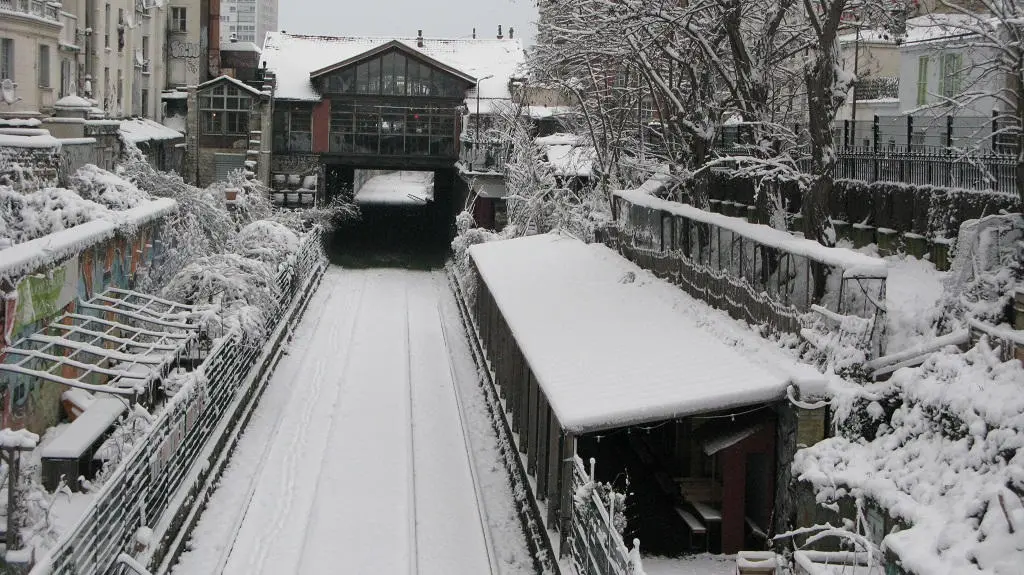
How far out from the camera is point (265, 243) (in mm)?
32656

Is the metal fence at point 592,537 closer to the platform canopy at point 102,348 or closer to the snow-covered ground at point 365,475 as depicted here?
the snow-covered ground at point 365,475

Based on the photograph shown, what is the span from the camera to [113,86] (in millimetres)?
52094

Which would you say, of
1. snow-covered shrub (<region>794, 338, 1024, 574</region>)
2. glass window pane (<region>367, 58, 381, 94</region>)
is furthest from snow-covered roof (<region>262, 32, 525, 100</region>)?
snow-covered shrub (<region>794, 338, 1024, 574</region>)

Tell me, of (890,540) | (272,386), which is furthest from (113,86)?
(890,540)

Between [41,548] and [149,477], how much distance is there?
324 cm

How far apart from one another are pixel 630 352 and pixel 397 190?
8011cm

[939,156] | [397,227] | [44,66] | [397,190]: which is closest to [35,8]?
[44,66]

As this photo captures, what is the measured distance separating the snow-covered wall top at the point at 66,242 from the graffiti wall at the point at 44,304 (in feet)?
0.60

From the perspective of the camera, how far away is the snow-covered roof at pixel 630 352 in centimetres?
1338

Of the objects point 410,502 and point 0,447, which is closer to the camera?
point 0,447

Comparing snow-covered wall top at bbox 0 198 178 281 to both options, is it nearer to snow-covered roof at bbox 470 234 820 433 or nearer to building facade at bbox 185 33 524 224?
snow-covered roof at bbox 470 234 820 433

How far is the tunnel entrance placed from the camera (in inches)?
2091

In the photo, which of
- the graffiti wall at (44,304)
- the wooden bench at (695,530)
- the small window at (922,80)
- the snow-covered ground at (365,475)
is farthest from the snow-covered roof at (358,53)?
the wooden bench at (695,530)

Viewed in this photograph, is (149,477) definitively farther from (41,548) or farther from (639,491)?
(639,491)
